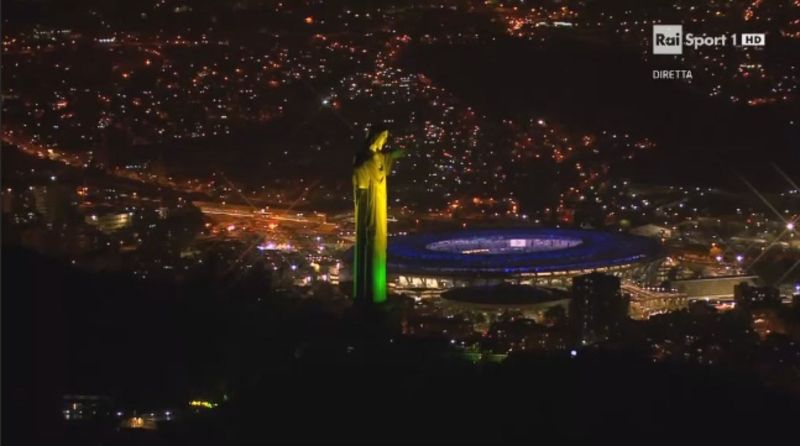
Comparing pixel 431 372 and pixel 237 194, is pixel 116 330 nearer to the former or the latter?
pixel 431 372

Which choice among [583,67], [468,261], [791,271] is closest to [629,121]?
[583,67]

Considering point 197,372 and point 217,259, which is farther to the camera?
point 217,259

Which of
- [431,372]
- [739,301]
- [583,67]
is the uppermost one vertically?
[583,67]

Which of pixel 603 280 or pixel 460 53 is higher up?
pixel 460 53

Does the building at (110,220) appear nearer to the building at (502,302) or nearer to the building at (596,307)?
the building at (502,302)

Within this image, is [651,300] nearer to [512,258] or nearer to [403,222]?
[512,258]

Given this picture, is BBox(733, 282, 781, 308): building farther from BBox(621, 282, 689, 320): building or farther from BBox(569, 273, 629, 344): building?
BBox(569, 273, 629, 344): building

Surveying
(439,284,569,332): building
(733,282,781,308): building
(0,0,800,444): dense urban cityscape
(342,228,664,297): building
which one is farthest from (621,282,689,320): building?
(439,284,569,332): building

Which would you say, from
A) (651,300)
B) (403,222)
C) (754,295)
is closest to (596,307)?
(651,300)
